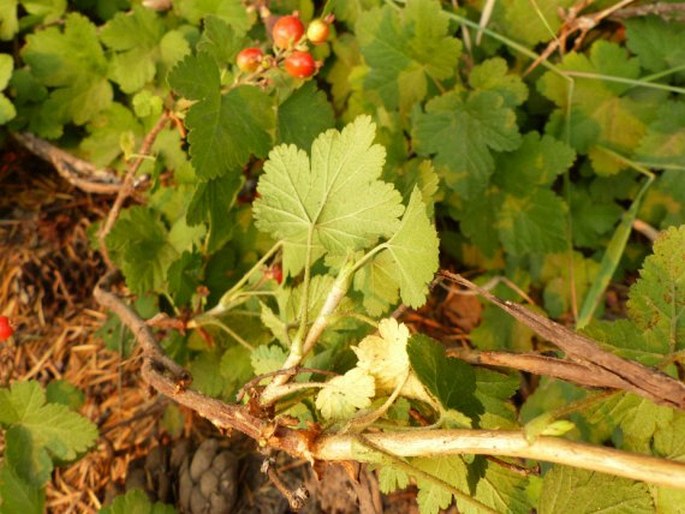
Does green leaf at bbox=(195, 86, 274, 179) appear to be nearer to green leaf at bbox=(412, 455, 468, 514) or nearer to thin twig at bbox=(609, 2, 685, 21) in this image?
green leaf at bbox=(412, 455, 468, 514)

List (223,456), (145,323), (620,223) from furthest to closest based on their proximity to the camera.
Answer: (620,223) < (223,456) < (145,323)

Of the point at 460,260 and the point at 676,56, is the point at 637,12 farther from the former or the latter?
the point at 460,260

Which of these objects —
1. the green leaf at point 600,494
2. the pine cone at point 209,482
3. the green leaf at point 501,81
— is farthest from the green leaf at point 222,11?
the green leaf at point 600,494

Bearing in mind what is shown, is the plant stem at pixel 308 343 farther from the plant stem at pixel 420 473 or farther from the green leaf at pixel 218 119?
the green leaf at pixel 218 119

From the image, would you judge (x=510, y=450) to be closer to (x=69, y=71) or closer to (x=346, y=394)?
(x=346, y=394)

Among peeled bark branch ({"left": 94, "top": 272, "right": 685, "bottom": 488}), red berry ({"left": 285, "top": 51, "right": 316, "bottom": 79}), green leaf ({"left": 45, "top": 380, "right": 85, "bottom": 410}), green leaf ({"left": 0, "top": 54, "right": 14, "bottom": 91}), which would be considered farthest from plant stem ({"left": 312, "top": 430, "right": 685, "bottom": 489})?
green leaf ({"left": 0, "top": 54, "right": 14, "bottom": 91})

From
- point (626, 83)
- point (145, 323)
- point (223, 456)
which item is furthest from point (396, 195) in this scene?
point (626, 83)
